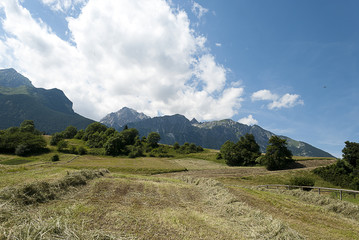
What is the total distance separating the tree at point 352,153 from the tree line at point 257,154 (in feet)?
45.1

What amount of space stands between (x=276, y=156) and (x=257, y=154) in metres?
14.7

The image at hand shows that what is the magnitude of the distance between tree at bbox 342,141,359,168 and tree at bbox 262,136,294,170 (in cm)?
1378

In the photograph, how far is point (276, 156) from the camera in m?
51.0

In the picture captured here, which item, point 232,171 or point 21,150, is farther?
point 21,150

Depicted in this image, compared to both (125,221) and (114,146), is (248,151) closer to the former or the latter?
(114,146)

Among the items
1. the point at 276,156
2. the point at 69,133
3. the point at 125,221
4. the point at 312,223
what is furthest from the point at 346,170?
the point at 69,133

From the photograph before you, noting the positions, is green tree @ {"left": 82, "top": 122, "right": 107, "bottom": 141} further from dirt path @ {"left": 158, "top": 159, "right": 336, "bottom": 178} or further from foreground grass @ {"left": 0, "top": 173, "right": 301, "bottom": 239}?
foreground grass @ {"left": 0, "top": 173, "right": 301, "bottom": 239}

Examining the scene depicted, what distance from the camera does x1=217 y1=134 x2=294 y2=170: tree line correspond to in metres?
51.1

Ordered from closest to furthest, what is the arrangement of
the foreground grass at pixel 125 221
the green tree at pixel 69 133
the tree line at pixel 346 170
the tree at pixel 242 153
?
the foreground grass at pixel 125 221 < the tree line at pixel 346 170 < the tree at pixel 242 153 < the green tree at pixel 69 133

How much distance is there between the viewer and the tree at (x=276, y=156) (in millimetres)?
50719

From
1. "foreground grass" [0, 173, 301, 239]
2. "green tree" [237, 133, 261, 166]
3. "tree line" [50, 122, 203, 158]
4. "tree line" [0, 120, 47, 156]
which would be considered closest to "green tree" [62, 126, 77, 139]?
"tree line" [50, 122, 203, 158]

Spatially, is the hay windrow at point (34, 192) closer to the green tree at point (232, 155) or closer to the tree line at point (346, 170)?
the tree line at point (346, 170)

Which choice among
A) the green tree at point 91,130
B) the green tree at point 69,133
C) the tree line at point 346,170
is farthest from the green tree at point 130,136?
the tree line at point 346,170

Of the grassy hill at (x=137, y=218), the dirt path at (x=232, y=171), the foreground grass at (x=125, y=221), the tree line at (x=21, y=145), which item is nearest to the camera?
the foreground grass at (x=125, y=221)
